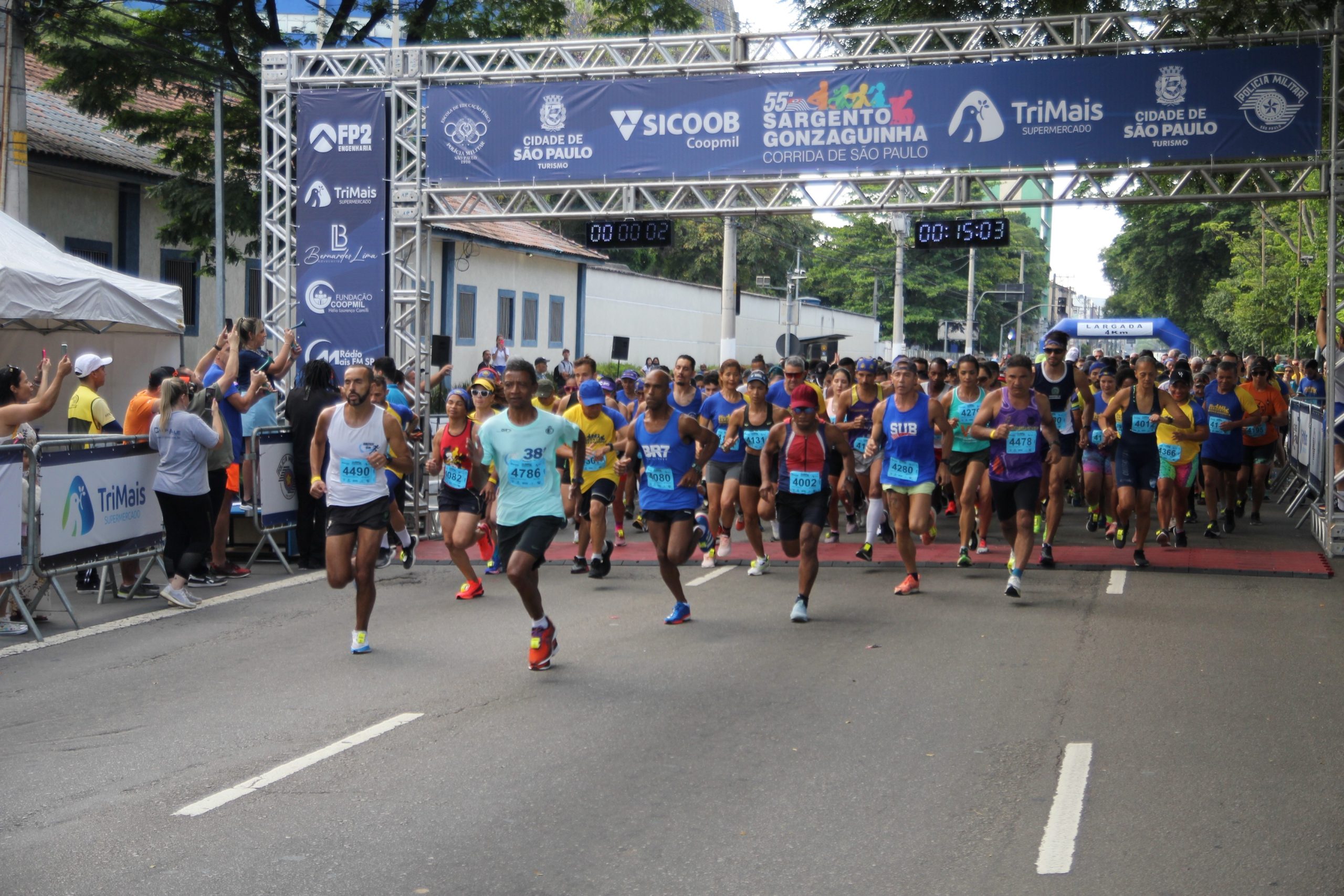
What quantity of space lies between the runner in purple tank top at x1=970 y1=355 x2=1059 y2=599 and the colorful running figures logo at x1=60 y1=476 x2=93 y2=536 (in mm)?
7050

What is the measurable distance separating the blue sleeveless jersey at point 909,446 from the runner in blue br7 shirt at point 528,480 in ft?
11.7

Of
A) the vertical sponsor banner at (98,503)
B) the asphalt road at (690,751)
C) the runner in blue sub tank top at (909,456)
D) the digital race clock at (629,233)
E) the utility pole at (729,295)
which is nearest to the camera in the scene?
the asphalt road at (690,751)

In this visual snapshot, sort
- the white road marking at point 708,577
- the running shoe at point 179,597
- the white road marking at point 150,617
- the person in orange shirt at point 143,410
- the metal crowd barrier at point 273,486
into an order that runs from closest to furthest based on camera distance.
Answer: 1. the white road marking at point 150,617
2. the running shoe at point 179,597
3. the person in orange shirt at point 143,410
4. the white road marking at point 708,577
5. the metal crowd barrier at point 273,486

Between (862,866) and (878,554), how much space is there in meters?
9.11

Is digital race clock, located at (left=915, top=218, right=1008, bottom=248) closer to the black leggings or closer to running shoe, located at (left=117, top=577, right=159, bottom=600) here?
the black leggings

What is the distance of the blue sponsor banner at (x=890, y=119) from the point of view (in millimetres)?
13953

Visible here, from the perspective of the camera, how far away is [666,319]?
149ft

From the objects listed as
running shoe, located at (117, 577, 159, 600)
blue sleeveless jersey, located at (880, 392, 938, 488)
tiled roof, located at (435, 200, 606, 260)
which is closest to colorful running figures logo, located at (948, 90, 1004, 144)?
blue sleeveless jersey, located at (880, 392, 938, 488)

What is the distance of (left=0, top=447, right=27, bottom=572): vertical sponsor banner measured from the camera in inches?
368

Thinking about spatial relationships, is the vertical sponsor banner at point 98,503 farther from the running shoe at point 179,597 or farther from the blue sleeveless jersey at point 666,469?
the blue sleeveless jersey at point 666,469

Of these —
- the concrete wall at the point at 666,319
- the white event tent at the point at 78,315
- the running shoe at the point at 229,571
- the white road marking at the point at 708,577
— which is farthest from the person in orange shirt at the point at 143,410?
the concrete wall at the point at 666,319

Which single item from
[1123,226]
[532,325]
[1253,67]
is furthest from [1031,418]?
[1123,226]

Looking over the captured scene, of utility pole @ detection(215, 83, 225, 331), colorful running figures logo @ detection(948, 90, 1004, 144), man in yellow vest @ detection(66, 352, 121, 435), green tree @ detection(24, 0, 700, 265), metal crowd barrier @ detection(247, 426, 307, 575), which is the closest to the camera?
man in yellow vest @ detection(66, 352, 121, 435)

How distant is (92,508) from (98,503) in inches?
3.6
